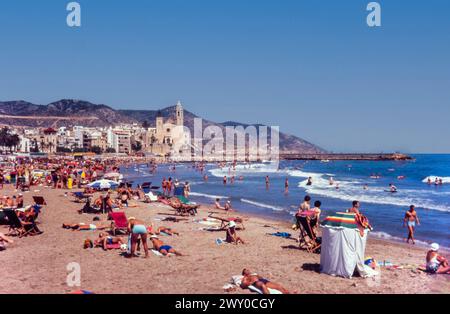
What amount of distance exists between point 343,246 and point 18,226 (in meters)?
8.78

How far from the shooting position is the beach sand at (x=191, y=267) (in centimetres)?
708

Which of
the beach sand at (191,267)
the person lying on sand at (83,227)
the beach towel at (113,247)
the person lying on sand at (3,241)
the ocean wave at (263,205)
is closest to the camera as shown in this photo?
the beach sand at (191,267)

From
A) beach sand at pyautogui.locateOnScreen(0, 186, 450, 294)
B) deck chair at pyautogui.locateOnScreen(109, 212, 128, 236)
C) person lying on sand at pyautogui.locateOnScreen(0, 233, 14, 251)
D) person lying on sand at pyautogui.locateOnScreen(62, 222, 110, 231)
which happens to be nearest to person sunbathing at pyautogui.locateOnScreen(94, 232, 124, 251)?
beach sand at pyautogui.locateOnScreen(0, 186, 450, 294)

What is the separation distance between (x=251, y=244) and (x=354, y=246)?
13.4 feet

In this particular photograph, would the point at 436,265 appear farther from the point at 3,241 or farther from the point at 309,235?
the point at 3,241

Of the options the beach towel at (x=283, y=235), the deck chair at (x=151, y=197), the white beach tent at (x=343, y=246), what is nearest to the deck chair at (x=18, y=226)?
the beach towel at (x=283, y=235)

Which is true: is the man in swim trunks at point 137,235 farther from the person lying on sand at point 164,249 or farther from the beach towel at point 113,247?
the beach towel at point 113,247

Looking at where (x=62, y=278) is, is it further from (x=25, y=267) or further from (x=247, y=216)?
(x=247, y=216)

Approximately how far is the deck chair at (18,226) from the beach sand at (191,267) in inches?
14.1

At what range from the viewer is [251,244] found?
1118 cm

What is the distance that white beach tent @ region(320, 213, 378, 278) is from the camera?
24.6ft

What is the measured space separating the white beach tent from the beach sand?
200mm
